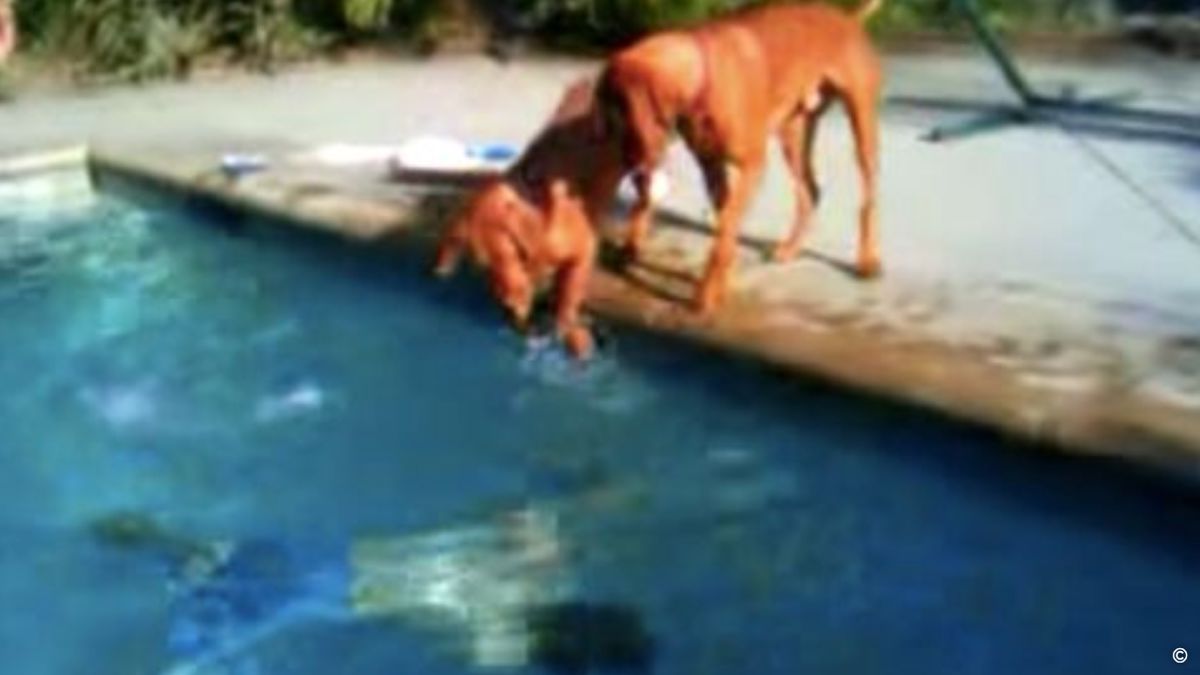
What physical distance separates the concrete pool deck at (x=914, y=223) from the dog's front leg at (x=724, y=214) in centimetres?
11

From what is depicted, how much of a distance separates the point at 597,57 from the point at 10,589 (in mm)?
6967

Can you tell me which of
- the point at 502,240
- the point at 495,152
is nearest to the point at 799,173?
the point at 502,240

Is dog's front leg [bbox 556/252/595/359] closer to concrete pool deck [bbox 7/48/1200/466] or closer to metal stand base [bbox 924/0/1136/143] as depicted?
concrete pool deck [bbox 7/48/1200/466]

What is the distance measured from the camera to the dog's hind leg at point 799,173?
871 centimetres

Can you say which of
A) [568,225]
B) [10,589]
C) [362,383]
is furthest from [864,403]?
[10,589]

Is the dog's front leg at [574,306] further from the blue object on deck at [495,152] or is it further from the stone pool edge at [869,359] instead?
the blue object on deck at [495,152]

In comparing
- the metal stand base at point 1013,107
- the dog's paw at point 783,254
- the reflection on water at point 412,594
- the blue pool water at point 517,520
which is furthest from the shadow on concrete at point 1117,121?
the reflection on water at point 412,594

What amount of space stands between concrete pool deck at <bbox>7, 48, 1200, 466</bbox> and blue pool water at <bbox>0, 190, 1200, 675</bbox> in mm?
171

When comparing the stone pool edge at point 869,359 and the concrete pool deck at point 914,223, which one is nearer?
the stone pool edge at point 869,359

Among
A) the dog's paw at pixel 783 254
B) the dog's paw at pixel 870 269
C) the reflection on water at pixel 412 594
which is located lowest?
the reflection on water at pixel 412 594

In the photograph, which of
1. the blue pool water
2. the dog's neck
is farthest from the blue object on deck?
the dog's neck

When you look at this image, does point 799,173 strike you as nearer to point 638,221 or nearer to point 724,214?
point 638,221

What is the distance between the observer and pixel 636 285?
858 centimetres

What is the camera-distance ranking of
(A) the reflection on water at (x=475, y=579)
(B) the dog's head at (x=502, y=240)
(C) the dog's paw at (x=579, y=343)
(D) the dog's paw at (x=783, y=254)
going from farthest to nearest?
1. (D) the dog's paw at (x=783, y=254)
2. (C) the dog's paw at (x=579, y=343)
3. (B) the dog's head at (x=502, y=240)
4. (A) the reflection on water at (x=475, y=579)
